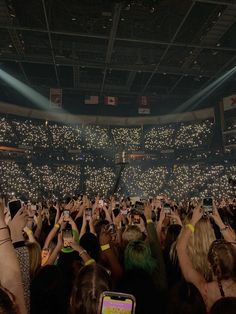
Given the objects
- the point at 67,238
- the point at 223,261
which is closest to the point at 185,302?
the point at 223,261

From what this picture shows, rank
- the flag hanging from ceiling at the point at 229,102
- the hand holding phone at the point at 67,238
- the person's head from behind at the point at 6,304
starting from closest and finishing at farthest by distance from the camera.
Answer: the person's head from behind at the point at 6,304 → the hand holding phone at the point at 67,238 → the flag hanging from ceiling at the point at 229,102

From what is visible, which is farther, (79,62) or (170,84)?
(170,84)

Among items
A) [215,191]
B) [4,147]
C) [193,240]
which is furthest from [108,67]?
[193,240]

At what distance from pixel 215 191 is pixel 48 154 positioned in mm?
22877

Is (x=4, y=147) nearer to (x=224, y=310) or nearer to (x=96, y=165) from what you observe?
(x=96, y=165)

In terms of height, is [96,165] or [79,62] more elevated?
[79,62]

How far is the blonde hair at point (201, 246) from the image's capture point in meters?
→ 3.11

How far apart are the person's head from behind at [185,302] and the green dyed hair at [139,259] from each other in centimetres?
105

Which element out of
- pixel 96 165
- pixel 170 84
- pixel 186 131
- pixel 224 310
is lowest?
pixel 224 310

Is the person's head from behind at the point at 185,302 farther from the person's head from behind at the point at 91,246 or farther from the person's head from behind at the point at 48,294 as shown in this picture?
the person's head from behind at the point at 91,246

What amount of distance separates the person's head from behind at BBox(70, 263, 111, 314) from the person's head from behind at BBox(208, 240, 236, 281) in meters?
1.03

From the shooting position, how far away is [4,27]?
73.5 feet

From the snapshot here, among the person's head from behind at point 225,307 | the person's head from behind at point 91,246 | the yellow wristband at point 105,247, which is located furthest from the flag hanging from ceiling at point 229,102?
the person's head from behind at point 225,307

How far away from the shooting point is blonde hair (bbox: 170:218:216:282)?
3111 mm
